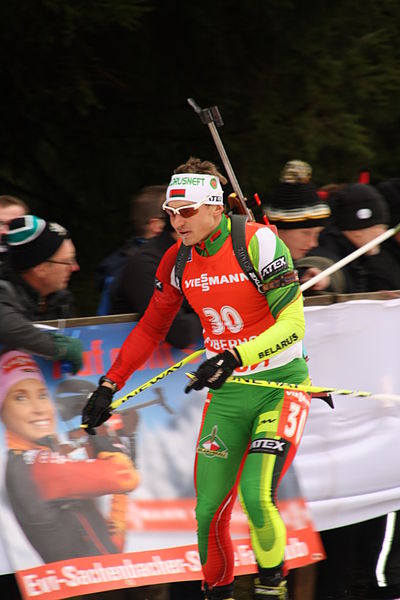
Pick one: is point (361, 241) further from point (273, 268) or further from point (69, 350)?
point (69, 350)

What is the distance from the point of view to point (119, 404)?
532cm

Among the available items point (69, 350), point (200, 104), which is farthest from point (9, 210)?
point (200, 104)

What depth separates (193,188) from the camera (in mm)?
5059

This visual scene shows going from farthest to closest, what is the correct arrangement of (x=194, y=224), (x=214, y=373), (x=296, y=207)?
(x=296, y=207) → (x=194, y=224) → (x=214, y=373)

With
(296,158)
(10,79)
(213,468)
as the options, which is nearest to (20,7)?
(10,79)

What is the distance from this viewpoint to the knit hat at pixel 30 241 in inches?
212

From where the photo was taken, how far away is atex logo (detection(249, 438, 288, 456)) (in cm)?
501

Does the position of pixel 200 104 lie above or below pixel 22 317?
above

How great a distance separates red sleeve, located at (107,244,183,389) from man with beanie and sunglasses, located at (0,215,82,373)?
0.23m

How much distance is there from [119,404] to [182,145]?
218 inches

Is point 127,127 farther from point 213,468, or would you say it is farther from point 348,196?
point 213,468

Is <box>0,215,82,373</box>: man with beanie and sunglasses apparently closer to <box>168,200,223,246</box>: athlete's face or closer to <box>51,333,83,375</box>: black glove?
<box>51,333,83,375</box>: black glove

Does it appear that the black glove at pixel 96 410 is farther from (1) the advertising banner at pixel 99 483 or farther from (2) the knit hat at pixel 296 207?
(2) the knit hat at pixel 296 207

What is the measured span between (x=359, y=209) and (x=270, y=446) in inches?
91.2
